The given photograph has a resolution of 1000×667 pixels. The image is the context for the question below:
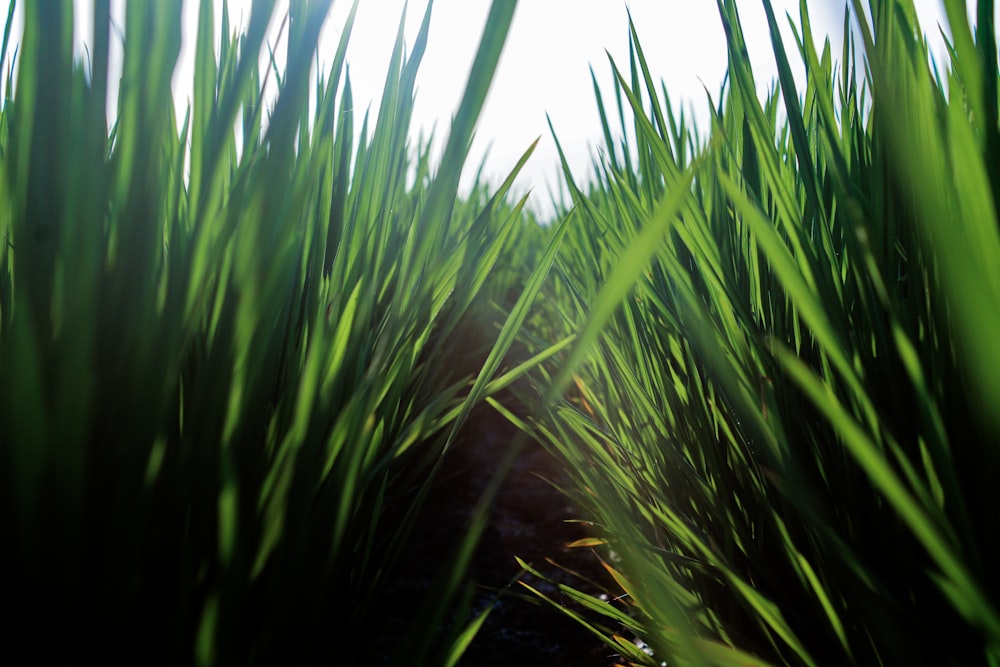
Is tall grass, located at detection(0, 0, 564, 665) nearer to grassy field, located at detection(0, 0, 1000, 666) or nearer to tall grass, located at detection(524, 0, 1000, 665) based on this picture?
grassy field, located at detection(0, 0, 1000, 666)

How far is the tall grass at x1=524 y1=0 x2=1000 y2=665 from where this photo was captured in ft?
0.69

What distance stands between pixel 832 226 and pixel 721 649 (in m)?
0.33

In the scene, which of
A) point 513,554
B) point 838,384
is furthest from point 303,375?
point 513,554

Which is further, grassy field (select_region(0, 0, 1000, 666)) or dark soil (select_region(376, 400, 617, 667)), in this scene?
dark soil (select_region(376, 400, 617, 667))

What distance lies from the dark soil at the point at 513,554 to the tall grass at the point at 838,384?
0.45 feet

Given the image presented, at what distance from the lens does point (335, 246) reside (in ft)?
1.61

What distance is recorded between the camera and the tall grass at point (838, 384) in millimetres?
211

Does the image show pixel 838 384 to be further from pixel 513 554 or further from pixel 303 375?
pixel 513 554

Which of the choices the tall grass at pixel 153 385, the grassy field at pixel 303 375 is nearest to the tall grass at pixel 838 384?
the grassy field at pixel 303 375

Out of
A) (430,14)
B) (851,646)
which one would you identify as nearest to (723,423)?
(851,646)

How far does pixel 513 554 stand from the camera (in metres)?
0.81

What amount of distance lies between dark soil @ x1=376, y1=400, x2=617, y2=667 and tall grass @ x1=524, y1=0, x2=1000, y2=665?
137mm

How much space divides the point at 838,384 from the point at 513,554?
22.7 inches

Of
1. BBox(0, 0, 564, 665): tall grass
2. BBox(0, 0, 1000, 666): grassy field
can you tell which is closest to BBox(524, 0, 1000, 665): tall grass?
BBox(0, 0, 1000, 666): grassy field
